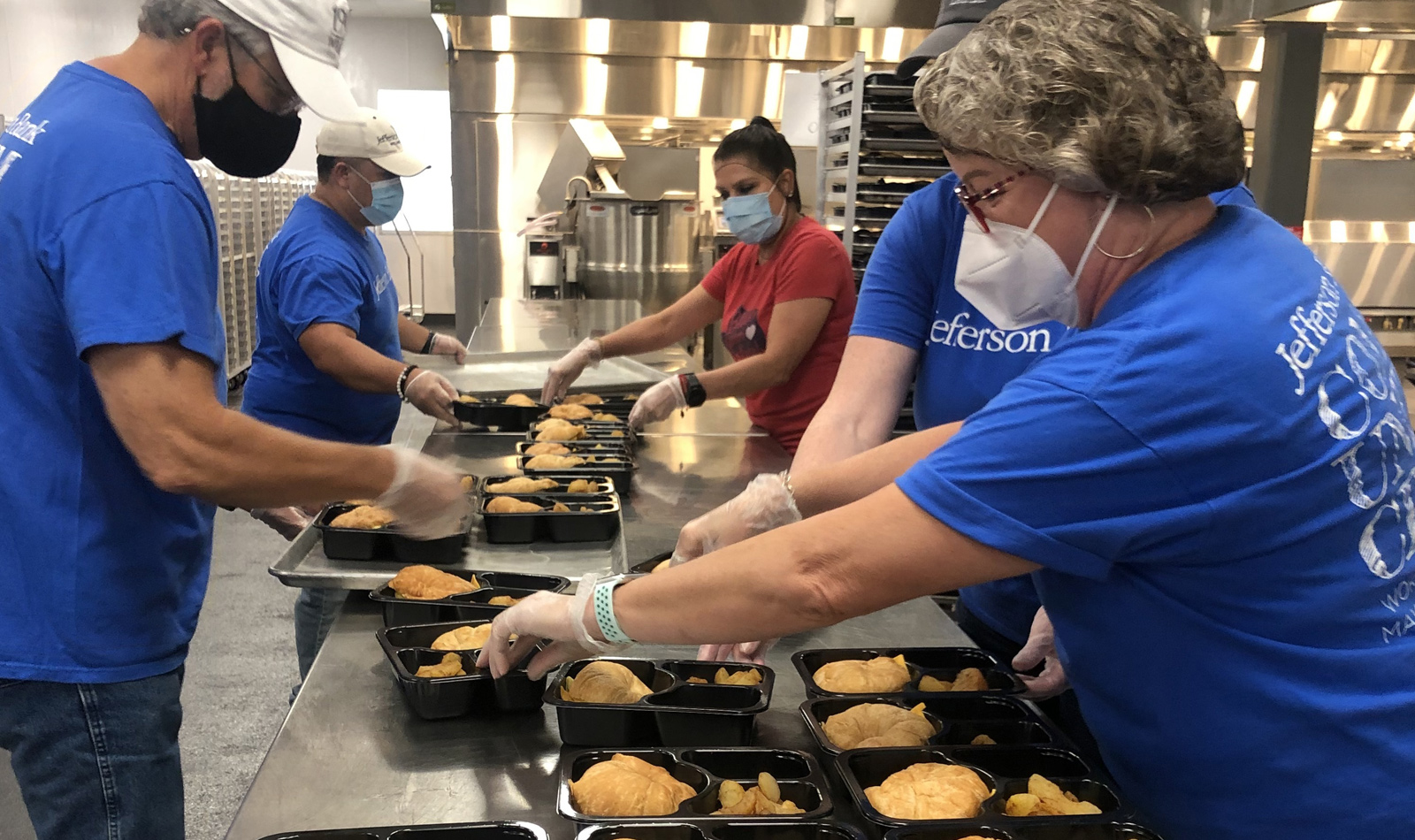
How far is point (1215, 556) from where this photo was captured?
949mm

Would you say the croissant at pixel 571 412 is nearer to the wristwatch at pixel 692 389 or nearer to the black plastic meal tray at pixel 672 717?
the wristwatch at pixel 692 389

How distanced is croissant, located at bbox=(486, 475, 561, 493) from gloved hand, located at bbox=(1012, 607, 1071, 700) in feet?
3.75

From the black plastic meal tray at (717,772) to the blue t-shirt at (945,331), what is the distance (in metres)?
0.67

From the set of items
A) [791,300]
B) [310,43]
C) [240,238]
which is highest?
[310,43]

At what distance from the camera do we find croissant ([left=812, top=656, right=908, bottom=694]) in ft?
4.55

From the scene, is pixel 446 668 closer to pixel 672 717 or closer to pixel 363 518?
pixel 672 717

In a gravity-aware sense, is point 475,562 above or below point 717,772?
below

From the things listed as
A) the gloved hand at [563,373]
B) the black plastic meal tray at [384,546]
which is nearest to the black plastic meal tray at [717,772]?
the black plastic meal tray at [384,546]

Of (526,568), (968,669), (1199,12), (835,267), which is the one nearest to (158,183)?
(526,568)

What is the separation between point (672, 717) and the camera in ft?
→ 4.20

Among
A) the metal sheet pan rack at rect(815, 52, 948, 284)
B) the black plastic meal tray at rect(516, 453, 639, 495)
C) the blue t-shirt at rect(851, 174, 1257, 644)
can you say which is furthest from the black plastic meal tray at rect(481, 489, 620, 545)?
the metal sheet pan rack at rect(815, 52, 948, 284)

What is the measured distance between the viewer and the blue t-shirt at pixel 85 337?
1337mm

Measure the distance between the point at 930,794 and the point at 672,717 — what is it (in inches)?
13.6

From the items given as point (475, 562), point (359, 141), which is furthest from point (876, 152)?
point (475, 562)
